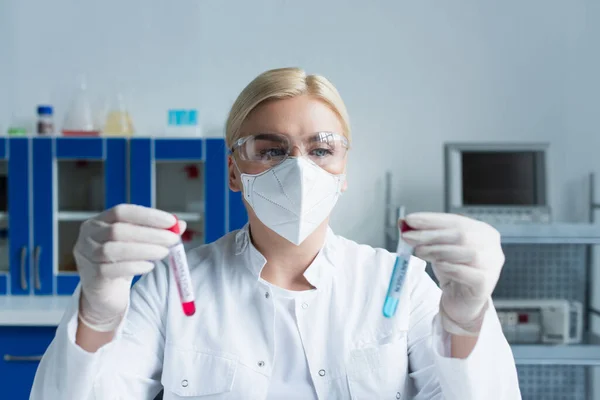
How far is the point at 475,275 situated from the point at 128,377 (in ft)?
2.26

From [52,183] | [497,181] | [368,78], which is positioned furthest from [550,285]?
[52,183]

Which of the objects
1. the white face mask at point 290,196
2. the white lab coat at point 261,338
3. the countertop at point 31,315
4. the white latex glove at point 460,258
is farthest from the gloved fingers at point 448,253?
the countertop at point 31,315

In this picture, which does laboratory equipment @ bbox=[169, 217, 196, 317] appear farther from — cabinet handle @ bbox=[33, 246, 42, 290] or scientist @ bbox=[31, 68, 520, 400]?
cabinet handle @ bbox=[33, 246, 42, 290]

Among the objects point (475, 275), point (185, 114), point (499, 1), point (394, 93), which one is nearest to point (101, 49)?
point (185, 114)

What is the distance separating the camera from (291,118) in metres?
1.18

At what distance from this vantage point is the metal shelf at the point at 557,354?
2186 mm

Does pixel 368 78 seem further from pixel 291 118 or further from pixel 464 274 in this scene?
pixel 464 274

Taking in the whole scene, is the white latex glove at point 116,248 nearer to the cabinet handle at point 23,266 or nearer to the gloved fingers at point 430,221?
the gloved fingers at point 430,221

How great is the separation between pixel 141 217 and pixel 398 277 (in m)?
0.44

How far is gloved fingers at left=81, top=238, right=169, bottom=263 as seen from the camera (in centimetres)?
94

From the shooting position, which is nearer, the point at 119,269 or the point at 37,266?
the point at 119,269

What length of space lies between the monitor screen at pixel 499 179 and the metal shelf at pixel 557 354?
0.58 m

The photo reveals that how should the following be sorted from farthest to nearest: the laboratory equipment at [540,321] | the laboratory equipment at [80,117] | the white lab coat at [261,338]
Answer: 1. the laboratory equipment at [80,117]
2. the laboratory equipment at [540,321]
3. the white lab coat at [261,338]

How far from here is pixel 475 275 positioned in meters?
Answer: 0.97
